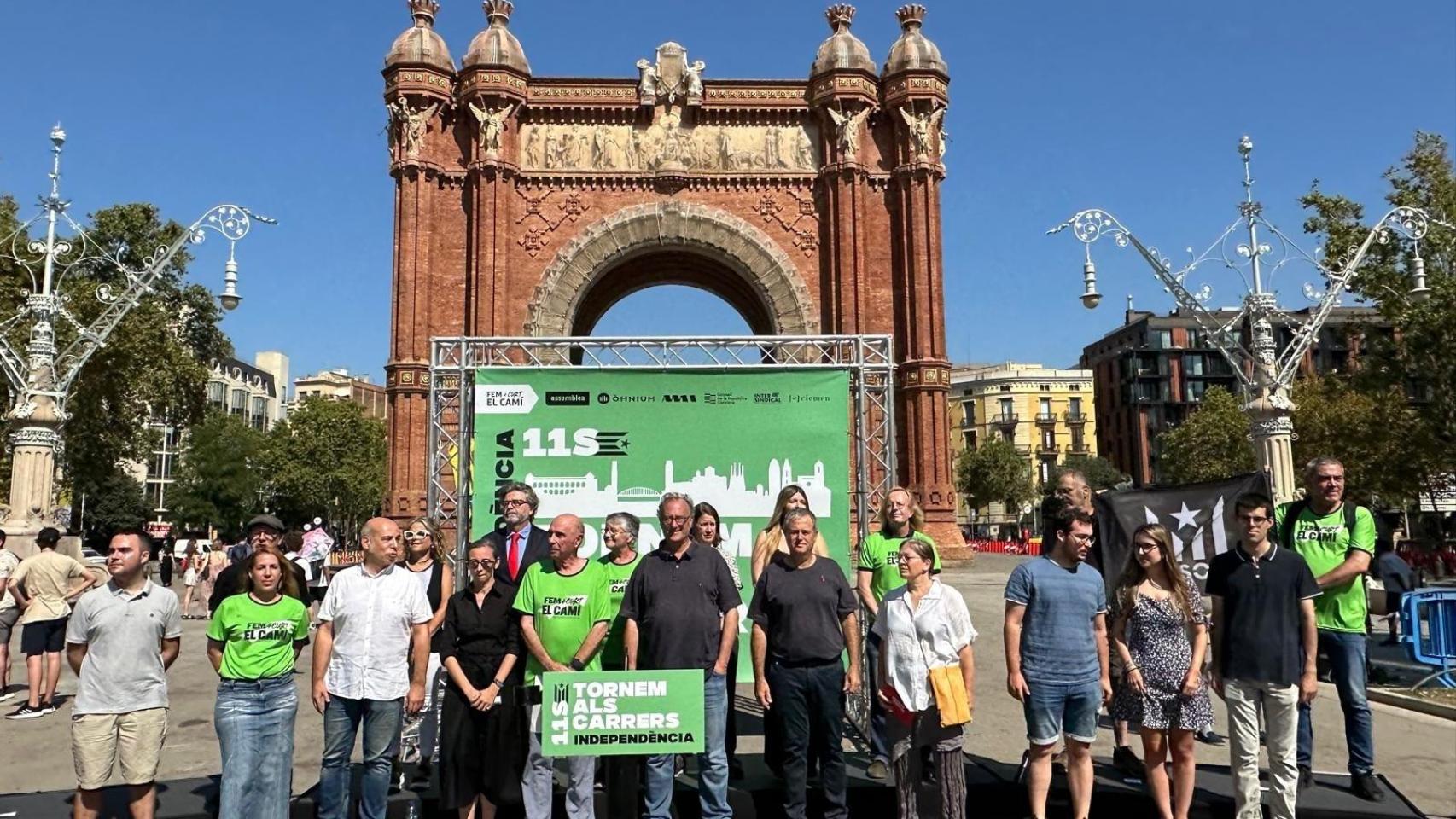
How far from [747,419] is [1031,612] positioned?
4013 millimetres

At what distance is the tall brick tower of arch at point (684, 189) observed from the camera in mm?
24094

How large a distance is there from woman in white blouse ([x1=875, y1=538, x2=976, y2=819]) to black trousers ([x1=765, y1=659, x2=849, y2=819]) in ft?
1.03

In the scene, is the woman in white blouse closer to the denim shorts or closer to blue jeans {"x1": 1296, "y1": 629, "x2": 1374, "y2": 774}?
the denim shorts

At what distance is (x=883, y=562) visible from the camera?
6805 mm

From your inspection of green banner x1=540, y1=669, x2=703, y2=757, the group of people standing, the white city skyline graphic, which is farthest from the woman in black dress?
the white city skyline graphic

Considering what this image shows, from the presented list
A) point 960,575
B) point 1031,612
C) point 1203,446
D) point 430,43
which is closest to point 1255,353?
point 960,575

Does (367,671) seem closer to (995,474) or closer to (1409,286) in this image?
(1409,286)

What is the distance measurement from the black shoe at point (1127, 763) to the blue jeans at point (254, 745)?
546 cm

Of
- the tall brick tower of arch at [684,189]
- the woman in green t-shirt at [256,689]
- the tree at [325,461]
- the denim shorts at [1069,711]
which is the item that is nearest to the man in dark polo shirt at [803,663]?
the denim shorts at [1069,711]

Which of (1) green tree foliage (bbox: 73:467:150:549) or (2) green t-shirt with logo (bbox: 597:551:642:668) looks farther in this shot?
(1) green tree foliage (bbox: 73:467:150:549)

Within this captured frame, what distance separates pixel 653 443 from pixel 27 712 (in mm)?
6890

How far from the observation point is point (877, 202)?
2538 centimetres

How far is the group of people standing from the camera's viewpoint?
17.0 ft

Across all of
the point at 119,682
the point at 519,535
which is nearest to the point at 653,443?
the point at 519,535
